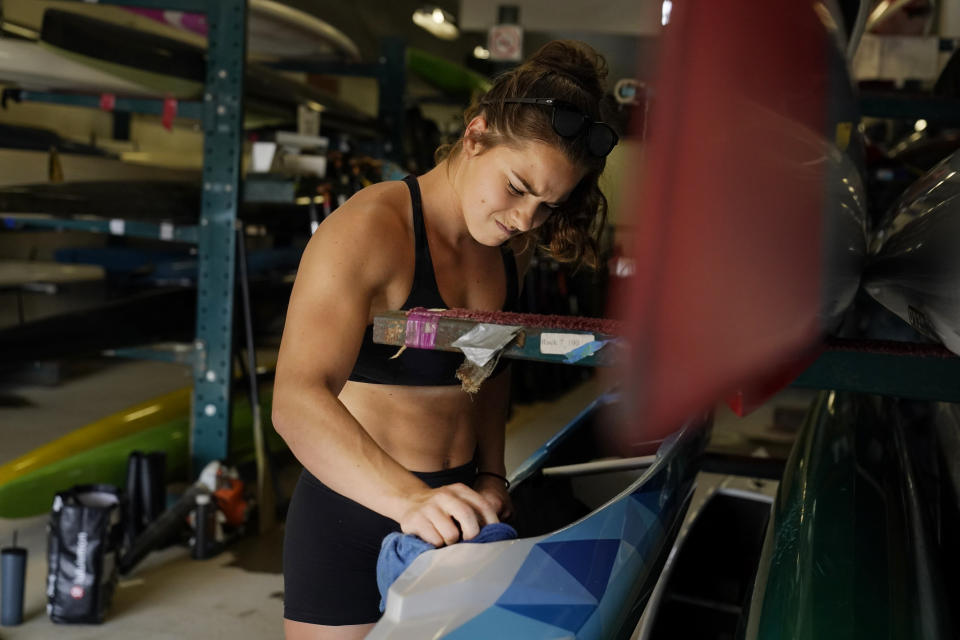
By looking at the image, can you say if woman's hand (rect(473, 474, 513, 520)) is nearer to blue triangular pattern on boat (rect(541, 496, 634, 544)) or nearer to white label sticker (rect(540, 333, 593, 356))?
blue triangular pattern on boat (rect(541, 496, 634, 544))

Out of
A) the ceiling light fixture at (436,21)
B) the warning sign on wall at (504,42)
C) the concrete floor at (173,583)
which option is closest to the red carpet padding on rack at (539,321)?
the concrete floor at (173,583)

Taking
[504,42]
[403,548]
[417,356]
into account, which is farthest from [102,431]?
[504,42]

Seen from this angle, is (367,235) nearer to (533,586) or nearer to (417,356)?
(417,356)

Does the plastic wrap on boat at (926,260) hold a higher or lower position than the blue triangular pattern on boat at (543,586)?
higher

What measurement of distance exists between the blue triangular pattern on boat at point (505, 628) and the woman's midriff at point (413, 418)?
417mm

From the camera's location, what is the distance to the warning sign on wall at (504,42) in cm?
632

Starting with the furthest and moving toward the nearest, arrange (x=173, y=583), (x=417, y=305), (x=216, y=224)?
(x=216, y=224), (x=173, y=583), (x=417, y=305)

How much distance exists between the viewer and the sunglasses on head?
1.14 m

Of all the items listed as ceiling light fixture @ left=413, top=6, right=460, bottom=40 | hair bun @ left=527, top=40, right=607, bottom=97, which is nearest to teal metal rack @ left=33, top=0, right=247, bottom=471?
hair bun @ left=527, top=40, right=607, bottom=97

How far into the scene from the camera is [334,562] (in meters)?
1.32

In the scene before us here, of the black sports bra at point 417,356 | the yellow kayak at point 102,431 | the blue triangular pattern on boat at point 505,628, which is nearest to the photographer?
the blue triangular pattern on boat at point 505,628

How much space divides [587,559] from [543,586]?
107mm

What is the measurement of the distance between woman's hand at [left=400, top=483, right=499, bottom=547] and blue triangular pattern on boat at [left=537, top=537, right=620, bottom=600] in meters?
0.10

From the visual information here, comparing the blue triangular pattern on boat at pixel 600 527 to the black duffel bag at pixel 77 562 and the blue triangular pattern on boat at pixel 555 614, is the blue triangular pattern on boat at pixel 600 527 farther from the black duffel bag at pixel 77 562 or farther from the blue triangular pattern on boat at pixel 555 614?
the black duffel bag at pixel 77 562
